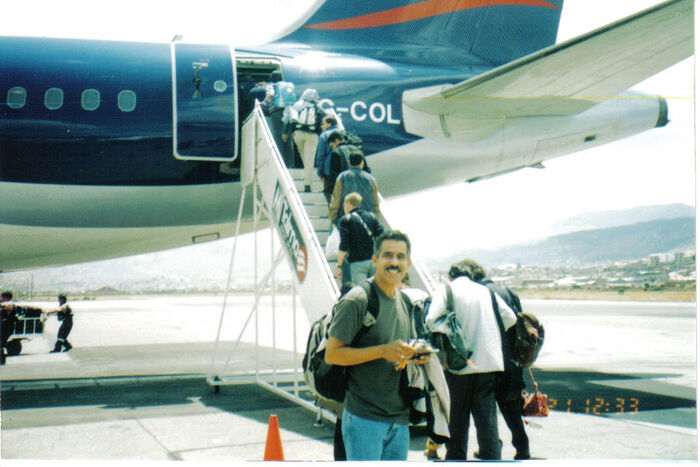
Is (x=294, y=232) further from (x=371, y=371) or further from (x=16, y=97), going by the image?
(x=16, y=97)

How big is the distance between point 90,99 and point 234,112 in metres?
2.23

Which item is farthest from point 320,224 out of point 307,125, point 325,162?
point 307,125

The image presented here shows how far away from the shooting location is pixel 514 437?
5504mm

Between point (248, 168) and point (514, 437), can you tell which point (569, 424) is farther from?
point (248, 168)

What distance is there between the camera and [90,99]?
9367mm

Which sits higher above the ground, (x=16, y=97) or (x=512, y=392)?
(x=16, y=97)

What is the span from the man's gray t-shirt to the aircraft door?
7.02m

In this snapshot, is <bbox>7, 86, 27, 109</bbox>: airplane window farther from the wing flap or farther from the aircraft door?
the wing flap

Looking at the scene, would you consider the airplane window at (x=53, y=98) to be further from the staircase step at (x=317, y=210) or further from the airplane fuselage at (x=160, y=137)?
the staircase step at (x=317, y=210)

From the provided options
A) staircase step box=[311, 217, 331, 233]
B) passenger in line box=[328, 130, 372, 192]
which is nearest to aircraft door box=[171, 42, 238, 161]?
staircase step box=[311, 217, 331, 233]

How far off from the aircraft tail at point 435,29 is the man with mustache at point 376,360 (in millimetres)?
9445

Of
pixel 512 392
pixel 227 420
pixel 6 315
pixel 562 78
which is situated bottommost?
pixel 227 420

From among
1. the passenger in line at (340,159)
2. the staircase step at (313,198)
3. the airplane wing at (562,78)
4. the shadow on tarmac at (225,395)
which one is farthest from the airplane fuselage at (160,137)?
the passenger in line at (340,159)

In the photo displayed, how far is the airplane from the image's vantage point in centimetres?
901
